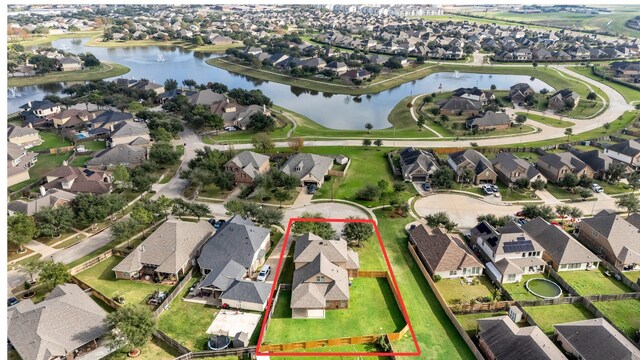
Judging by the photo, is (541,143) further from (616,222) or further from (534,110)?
(616,222)

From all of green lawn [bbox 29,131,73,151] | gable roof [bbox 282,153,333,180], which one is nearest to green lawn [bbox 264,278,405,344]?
gable roof [bbox 282,153,333,180]

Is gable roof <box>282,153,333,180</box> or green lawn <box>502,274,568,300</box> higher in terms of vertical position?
gable roof <box>282,153,333,180</box>

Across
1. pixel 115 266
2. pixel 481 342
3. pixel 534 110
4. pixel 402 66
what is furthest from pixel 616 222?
pixel 402 66

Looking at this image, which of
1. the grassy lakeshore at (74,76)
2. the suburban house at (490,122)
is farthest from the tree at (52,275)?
the grassy lakeshore at (74,76)

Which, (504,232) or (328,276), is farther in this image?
(504,232)

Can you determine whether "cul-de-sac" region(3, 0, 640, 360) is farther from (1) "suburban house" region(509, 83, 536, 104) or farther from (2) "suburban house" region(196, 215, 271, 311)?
(1) "suburban house" region(509, 83, 536, 104)
